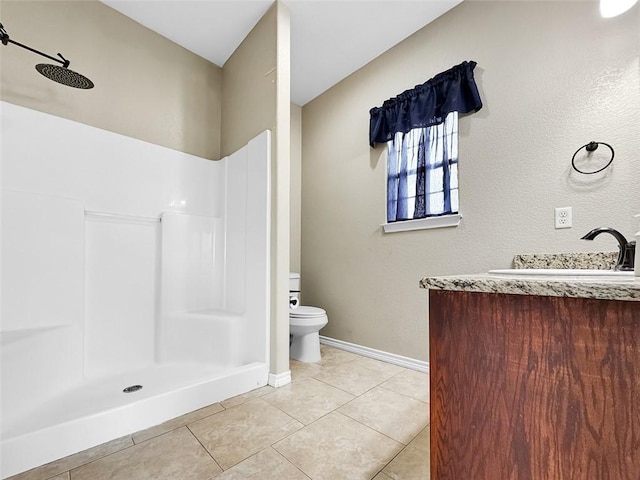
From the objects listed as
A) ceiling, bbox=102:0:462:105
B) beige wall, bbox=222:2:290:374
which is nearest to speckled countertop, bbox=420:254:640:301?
beige wall, bbox=222:2:290:374

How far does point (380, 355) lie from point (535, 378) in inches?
75.8

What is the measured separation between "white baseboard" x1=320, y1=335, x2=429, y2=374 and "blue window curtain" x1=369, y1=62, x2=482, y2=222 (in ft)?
3.58

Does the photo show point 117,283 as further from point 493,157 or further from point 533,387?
point 493,157

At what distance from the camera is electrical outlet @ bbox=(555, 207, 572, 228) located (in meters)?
1.54

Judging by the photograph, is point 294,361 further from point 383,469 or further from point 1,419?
point 1,419

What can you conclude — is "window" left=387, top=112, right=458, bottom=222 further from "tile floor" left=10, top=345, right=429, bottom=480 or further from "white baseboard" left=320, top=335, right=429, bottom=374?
"tile floor" left=10, top=345, right=429, bottom=480

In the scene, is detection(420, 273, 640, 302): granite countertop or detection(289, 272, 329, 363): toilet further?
detection(289, 272, 329, 363): toilet

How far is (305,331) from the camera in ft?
7.79

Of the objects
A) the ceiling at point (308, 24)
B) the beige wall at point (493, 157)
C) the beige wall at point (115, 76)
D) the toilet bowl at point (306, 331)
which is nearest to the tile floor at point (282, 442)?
the toilet bowl at point (306, 331)

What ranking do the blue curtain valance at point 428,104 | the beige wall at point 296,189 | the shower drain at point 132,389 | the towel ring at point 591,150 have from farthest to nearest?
the beige wall at point 296,189
the blue curtain valance at point 428,104
the shower drain at point 132,389
the towel ring at point 591,150

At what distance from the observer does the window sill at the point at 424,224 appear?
2020 mm

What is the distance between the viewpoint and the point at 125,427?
137 centimetres

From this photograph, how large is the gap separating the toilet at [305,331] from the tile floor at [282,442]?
517 millimetres

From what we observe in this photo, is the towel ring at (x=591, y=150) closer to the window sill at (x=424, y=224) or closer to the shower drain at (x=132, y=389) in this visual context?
the window sill at (x=424, y=224)
